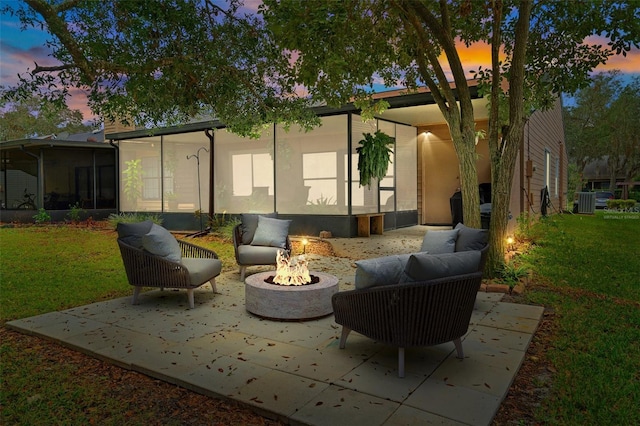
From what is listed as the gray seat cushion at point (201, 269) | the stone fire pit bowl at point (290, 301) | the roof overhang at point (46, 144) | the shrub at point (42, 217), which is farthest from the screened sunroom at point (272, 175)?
the stone fire pit bowl at point (290, 301)

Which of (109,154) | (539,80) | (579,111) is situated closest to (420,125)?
(539,80)

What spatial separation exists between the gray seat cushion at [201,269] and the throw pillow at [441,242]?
7.90 feet

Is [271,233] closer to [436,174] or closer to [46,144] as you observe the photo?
[436,174]

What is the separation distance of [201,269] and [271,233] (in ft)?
5.44

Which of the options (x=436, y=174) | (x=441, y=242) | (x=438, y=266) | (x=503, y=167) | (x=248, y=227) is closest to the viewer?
(x=438, y=266)

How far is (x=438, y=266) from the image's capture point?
115 inches

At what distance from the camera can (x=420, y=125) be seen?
12492mm

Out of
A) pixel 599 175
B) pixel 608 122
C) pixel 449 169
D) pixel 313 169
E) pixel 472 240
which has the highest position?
pixel 608 122

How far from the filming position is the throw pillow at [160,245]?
4.60 meters

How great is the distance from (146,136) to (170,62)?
8.68 meters

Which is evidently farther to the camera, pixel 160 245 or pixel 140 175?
pixel 140 175

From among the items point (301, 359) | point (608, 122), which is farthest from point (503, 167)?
point (608, 122)

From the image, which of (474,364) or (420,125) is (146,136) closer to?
(420,125)

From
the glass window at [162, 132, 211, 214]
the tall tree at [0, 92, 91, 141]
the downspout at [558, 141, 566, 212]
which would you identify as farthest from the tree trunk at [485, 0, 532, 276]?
the tall tree at [0, 92, 91, 141]
